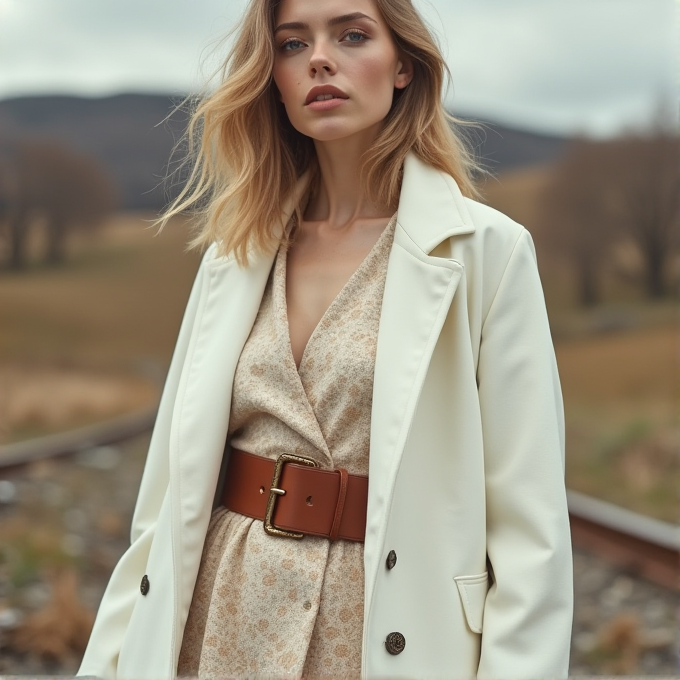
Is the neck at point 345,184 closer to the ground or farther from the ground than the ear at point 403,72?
closer to the ground

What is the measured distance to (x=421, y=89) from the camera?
2305 mm

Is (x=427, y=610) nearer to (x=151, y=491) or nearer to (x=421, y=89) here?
(x=151, y=491)

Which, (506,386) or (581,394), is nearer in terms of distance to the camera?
(506,386)

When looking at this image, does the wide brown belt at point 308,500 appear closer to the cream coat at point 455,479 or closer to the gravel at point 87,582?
the cream coat at point 455,479

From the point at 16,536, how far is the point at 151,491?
12.3ft

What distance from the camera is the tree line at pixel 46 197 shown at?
12.6 m

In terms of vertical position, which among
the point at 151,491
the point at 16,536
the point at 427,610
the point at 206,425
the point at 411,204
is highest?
the point at 411,204

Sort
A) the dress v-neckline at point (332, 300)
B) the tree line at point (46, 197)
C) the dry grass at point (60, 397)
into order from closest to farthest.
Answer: the dress v-neckline at point (332, 300)
the dry grass at point (60, 397)
the tree line at point (46, 197)

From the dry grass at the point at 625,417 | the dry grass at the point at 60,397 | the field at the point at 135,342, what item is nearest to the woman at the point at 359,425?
the dry grass at the point at 625,417

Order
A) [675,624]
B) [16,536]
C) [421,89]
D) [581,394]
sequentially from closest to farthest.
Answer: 1. [421,89]
2. [675,624]
3. [16,536]
4. [581,394]

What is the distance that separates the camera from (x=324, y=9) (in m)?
2.12

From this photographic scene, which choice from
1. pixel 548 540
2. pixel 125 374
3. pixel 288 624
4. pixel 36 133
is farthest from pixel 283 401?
pixel 36 133

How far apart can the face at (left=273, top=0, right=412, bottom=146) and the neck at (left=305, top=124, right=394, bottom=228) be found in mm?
103

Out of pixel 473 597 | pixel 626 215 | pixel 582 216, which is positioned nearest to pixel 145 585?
pixel 473 597
